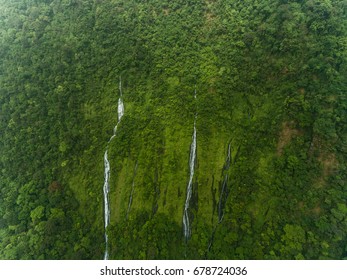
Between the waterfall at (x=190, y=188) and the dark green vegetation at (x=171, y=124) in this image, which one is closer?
the dark green vegetation at (x=171, y=124)

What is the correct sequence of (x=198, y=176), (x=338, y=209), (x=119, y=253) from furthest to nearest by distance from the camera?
(x=198, y=176), (x=119, y=253), (x=338, y=209)

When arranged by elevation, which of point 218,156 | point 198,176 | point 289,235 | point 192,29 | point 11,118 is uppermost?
point 192,29

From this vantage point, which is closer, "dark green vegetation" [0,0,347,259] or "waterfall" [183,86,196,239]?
"dark green vegetation" [0,0,347,259]

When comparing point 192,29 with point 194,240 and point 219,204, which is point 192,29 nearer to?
point 219,204

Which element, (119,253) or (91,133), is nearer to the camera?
(119,253)

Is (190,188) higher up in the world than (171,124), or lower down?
lower down

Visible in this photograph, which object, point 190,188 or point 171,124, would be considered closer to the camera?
point 190,188

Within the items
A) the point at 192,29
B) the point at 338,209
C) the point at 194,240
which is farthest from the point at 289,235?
the point at 192,29

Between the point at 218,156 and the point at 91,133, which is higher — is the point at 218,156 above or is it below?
below
